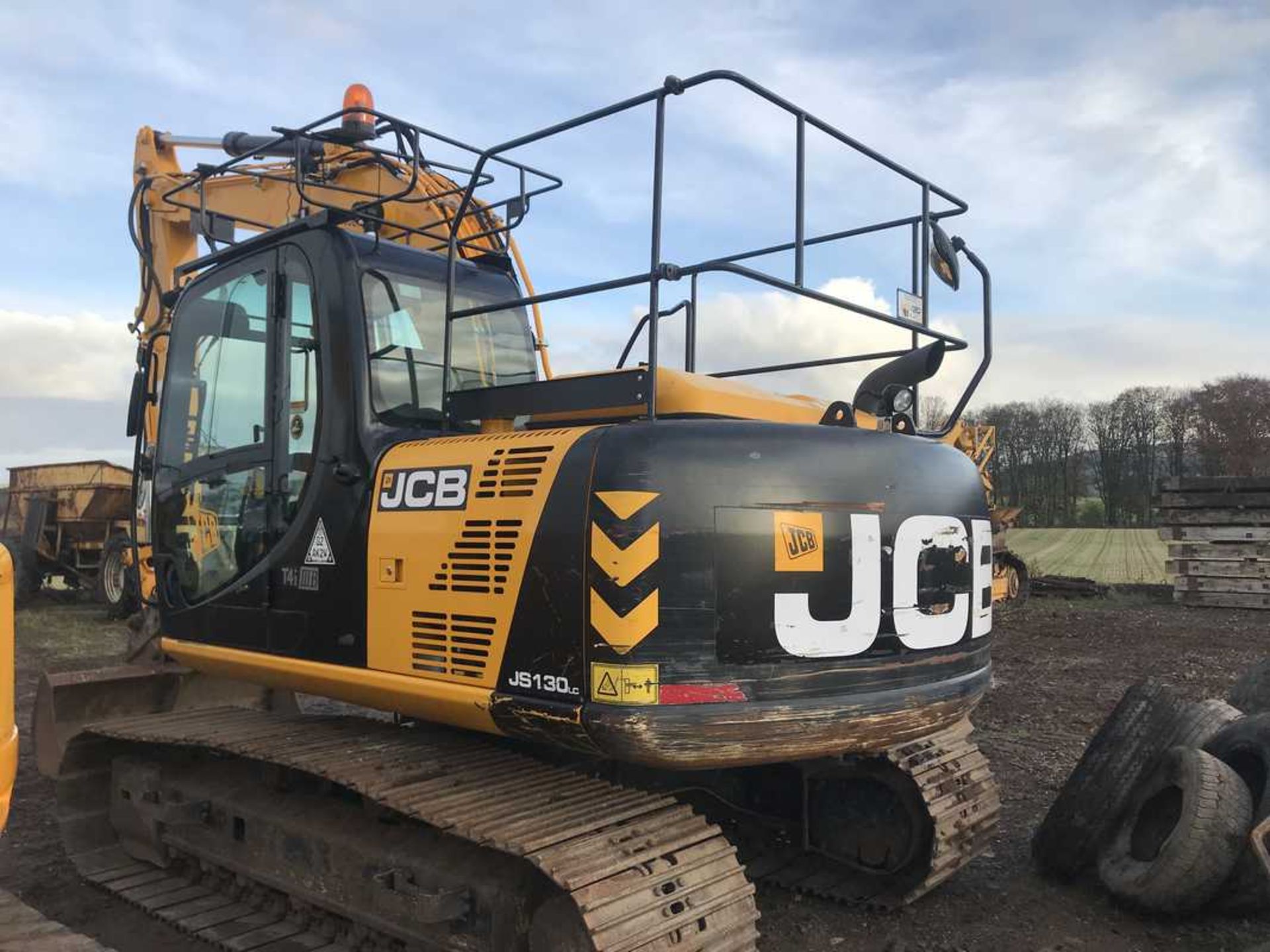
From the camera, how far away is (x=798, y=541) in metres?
3.32

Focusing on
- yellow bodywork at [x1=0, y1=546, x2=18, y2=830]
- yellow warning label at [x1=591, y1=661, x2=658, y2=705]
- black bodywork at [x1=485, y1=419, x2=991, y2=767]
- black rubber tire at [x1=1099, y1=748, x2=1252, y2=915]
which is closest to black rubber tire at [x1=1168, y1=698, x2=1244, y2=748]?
black rubber tire at [x1=1099, y1=748, x2=1252, y2=915]

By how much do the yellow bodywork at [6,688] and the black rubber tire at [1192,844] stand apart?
4.06 meters

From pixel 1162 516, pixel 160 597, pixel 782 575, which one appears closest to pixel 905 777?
pixel 782 575

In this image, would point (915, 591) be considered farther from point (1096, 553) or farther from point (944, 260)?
point (1096, 553)

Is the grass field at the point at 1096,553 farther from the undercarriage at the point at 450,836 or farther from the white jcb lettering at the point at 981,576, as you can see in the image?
the white jcb lettering at the point at 981,576

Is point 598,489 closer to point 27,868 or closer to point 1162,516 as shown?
point 27,868

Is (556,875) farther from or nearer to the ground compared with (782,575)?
nearer to the ground

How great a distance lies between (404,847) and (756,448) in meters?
1.86

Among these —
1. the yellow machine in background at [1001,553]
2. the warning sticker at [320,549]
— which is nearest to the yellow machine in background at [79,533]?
the yellow machine in background at [1001,553]

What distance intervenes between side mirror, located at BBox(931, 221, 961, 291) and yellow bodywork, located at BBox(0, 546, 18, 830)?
339 centimetres

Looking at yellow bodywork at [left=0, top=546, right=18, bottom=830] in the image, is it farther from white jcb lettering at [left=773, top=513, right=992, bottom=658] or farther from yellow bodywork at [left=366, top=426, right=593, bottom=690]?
white jcb lettering at [left=773, top=513, right=992, bottom=658]

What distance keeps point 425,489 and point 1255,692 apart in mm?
4816

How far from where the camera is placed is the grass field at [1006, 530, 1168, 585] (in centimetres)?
2108

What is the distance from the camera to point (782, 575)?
3281 millimetres
